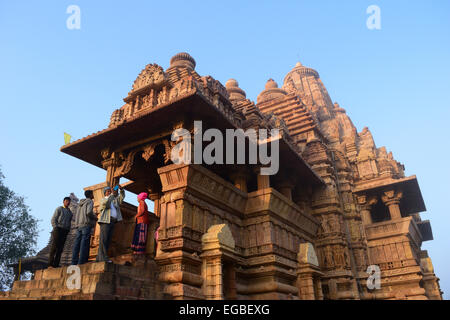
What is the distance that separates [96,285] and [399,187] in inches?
580

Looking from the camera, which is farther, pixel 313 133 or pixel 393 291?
pixel 313 133

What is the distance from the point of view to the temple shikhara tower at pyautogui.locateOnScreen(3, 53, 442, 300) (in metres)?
8.21

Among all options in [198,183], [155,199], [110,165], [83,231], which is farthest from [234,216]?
[83,231]

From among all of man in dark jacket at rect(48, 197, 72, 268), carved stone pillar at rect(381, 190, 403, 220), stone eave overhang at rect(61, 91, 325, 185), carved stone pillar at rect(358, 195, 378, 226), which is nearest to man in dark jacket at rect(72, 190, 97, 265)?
man in dark jacket at rect(48, 197, 72, 268)

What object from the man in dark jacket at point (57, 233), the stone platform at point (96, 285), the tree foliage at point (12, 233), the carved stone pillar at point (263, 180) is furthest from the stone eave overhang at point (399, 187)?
the tree foliage at point (12, 233)

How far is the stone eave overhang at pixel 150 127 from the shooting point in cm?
916

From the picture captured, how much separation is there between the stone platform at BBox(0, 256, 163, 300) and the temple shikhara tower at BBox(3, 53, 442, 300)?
0.10ft

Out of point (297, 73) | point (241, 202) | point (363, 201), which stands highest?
point (297, 73)

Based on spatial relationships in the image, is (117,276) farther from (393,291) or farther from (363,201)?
(363,201)

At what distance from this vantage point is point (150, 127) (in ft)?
33.7

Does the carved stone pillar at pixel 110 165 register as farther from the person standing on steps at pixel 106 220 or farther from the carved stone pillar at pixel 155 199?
the person standing on steps at pixel 106 220
